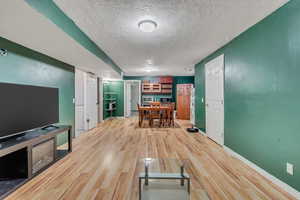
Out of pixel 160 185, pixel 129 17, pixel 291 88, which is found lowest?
pixel 160 185

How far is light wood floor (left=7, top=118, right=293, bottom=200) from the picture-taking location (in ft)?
5.70

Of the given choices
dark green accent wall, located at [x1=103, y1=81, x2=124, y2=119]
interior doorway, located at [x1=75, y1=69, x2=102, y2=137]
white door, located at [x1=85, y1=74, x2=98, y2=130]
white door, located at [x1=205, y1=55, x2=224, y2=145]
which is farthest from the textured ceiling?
dark green accent wall, located at [x1=103, y1=81, x2=124, y2=119]

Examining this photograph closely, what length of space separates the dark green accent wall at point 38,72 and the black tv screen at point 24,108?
29 centimetres

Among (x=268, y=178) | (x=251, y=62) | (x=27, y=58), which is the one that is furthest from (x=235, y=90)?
(x=27, y=58)

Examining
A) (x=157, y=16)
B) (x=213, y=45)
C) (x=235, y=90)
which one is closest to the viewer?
(x=157, y=16)

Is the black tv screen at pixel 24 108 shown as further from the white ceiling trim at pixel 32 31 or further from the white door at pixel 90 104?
the white door at pixel 90 104

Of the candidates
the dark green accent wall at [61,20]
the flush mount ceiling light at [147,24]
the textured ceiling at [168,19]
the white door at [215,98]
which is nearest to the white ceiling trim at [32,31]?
the dark green accent wall at [61,20]

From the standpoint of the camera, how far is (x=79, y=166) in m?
2.45

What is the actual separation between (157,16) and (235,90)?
2.13m

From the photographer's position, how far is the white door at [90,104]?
16.6 feet

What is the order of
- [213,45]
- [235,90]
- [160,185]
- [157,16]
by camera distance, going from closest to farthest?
[160,185] < [157,16] < [235,90] < [213,45]

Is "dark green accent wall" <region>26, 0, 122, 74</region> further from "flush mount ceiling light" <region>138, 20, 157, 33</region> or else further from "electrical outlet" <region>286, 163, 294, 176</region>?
"electrical outlet" <region>286, 163, 294, 176</region>

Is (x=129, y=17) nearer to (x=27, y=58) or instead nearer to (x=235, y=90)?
(x=27, y=58)

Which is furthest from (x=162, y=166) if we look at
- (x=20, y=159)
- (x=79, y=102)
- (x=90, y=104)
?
(x=90, y=104)
